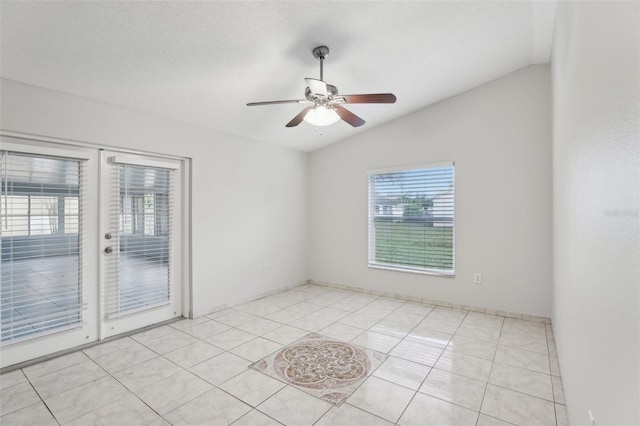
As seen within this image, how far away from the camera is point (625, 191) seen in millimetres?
878

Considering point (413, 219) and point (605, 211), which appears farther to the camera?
point (413, 219)

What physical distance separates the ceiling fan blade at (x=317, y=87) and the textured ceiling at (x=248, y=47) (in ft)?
1.52

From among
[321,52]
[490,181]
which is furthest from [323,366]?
[490,181]

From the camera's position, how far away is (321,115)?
264 centimetres

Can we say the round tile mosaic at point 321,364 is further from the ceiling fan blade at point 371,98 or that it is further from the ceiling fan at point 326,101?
the ceiling fan blade at point 371,98

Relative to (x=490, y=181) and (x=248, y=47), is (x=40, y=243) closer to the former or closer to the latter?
(x=248, y=47)

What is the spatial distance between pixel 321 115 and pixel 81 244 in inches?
102

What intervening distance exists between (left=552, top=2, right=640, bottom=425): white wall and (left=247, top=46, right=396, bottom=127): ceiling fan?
1226 millimetres

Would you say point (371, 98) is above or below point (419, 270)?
above

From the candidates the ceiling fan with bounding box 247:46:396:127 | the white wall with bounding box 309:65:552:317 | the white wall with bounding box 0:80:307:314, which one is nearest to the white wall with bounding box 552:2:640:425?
the ceiling fan with bounding box 247:46:396:127

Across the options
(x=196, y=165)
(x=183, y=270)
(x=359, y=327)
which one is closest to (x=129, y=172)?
(x=196, y=165)

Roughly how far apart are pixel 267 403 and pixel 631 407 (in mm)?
1915

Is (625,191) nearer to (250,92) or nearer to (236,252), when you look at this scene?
(250,92)

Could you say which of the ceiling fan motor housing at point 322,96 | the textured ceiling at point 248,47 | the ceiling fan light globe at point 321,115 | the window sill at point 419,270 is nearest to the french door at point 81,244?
the textured ceiling at point 248,47
